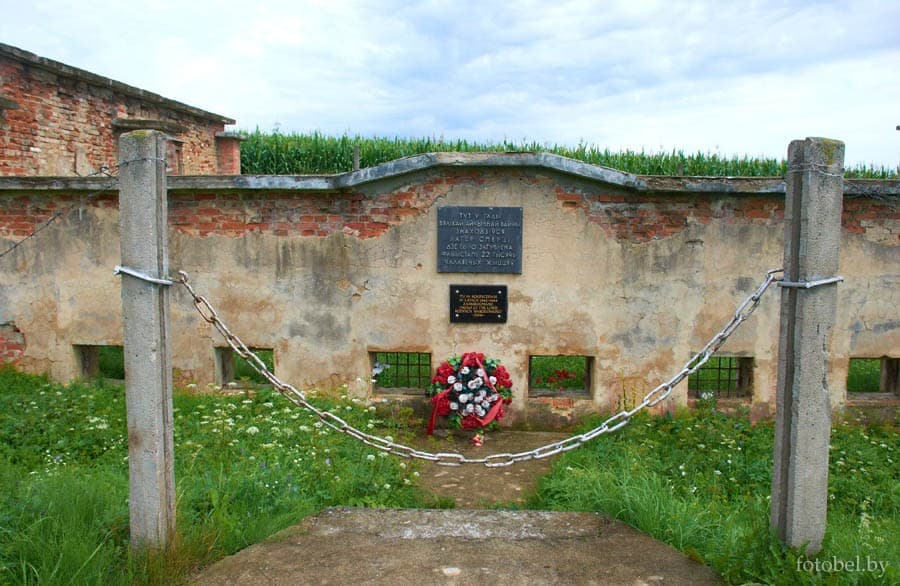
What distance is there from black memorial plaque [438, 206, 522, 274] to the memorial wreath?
3.62 feet

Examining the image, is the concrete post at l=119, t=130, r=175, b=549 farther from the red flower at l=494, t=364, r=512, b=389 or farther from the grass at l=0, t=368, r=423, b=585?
the red flower at l=494, t=364, r=512, b=389

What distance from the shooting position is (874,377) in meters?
9.73

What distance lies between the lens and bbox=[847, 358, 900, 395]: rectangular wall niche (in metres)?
8.16

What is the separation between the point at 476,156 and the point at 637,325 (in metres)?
2.78

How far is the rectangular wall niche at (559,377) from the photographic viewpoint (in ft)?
25.9

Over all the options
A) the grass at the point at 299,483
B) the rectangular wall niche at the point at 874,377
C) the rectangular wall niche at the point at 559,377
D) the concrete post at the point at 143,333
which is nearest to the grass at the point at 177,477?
the grass at the point at 299,483

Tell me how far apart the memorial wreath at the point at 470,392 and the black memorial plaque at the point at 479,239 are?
1104 millimetres

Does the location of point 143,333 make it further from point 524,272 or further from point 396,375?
point 396,375

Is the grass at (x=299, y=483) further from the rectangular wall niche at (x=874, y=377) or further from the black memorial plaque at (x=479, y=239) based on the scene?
the black memorial plaque at (x=479, y=239)

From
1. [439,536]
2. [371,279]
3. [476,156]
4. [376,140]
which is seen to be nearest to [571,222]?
[476,156]

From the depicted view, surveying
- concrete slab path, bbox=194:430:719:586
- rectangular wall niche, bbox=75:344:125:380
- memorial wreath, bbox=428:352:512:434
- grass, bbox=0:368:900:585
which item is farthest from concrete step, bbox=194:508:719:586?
rectangular wall niche, bbox=75:344:125:380

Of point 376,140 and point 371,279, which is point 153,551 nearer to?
point 371,279

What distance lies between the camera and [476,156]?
739 cm

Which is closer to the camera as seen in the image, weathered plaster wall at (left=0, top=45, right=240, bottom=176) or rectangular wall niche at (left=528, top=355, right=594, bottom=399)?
rectangular wall niche at (left=528, top=355, right=594, bottom=399)
